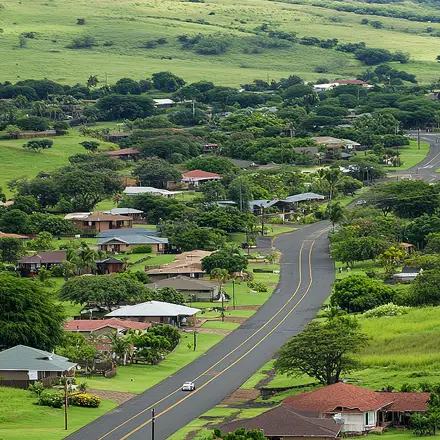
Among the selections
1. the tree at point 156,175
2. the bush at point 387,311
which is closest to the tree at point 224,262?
the bush at point 387,311

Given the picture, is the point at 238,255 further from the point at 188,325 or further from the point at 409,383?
the point at 409,383

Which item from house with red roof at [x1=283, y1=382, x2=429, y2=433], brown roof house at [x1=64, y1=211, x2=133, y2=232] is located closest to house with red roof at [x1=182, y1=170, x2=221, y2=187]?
brown roof house at [x1=64, y1=211, x2=133, y2=232]

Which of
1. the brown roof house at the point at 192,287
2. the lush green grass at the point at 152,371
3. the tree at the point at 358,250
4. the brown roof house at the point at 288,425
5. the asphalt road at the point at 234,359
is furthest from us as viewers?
the tree at the point at 358,250

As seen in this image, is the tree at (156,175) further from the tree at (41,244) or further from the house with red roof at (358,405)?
the house with red roof at (358,405)

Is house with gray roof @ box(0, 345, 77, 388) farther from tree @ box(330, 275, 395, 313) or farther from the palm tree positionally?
the palm tree

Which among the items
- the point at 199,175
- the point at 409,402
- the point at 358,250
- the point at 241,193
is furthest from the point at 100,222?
the point at 409,402
